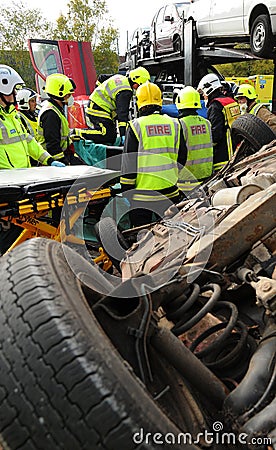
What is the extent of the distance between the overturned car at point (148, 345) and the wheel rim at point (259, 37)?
6208mm

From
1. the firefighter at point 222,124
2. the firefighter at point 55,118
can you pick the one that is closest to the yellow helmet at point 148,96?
the firefighter at point 222,124

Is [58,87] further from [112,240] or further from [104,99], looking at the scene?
[112,240]

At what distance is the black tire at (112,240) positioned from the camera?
11.9ft

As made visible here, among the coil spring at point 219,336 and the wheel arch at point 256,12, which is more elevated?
the wheel arch at point 256,12

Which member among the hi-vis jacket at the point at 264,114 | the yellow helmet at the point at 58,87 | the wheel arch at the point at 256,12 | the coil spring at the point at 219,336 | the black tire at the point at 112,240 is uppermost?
the wheel arch at the point at 256,12

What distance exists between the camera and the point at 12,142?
14.7 feet

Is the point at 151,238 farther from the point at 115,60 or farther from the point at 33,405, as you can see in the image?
the point at 115,60

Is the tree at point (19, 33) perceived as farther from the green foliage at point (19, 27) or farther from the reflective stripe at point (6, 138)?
the reflective stripe at point (6, 138)

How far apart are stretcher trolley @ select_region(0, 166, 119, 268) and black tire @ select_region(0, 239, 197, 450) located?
7.36 ft

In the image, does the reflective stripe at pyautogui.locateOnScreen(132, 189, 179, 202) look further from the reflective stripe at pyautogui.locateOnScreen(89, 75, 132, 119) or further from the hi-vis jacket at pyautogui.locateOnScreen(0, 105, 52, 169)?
the reflective stripe at pyautogui.locateOnScreen(89, 75, 132, 119)

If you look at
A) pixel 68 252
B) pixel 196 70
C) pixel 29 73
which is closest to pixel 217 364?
pixel 68 252

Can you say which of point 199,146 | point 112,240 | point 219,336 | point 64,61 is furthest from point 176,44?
point 219,336

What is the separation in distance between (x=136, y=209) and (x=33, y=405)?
277 centimetres

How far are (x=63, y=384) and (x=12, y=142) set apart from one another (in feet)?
11.6
